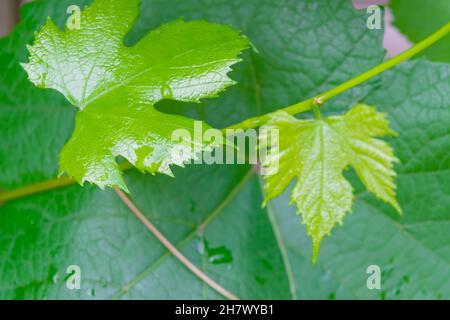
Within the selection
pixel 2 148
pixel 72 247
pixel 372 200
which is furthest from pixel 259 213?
pixel 2 148

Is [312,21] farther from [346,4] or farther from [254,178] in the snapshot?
[254,178]

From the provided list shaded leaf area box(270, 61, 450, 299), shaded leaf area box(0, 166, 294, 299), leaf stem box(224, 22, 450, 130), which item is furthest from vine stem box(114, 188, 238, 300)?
leaf stem box(224, 22, 450, 130)

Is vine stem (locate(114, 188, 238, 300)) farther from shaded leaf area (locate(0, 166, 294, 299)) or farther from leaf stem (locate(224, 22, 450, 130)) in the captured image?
leaf stem (locate(224, 22, 450, 130))

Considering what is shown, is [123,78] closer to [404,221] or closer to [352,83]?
[352,83]

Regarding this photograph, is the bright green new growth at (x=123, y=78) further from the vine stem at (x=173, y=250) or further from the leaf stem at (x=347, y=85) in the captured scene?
the vine stem at (x=173, y=250)

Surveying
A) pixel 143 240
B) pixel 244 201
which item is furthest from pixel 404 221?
pixel 143 240

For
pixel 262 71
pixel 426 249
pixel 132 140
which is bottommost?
pixel 426 249
